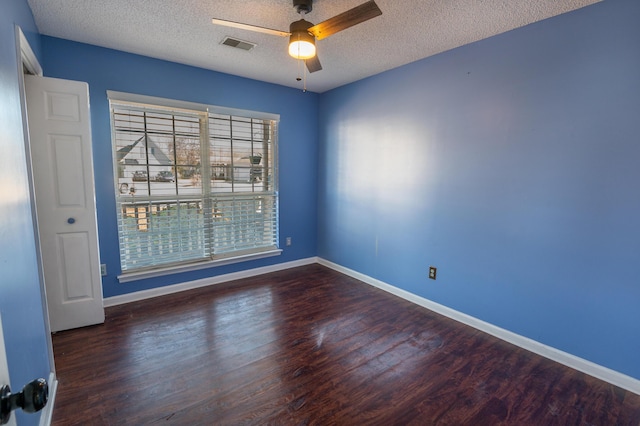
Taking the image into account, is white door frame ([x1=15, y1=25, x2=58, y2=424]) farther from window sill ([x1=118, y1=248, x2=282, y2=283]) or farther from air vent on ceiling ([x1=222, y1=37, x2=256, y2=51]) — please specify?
air vent on ceiling ([x1=222, y1=37, x2=256, y2=51])

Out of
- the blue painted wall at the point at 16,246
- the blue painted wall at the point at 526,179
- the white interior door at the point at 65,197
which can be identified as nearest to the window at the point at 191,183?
the white interior door at the point at 65,197

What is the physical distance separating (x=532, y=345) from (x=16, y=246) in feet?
11.3

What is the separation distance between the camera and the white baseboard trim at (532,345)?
2096mm

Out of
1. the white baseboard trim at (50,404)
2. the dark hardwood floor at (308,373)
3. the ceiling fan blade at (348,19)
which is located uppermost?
the ceiling fan blade at (348,19)

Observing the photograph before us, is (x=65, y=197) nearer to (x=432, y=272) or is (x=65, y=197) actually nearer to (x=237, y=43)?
(x=237, y=43)

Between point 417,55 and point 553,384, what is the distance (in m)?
2.99

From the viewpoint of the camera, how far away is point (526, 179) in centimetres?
248

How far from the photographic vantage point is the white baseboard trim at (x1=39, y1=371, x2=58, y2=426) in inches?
63.0

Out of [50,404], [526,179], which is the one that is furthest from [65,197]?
[526,179]

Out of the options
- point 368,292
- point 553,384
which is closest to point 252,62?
point 368,292

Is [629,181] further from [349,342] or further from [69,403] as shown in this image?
[69,403]

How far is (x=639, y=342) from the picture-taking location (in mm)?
2020

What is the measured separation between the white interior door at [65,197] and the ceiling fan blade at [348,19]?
200 cm

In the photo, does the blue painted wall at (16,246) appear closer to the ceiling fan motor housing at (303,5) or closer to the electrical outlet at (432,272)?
the ceiling fan motor housing at (303,5)
